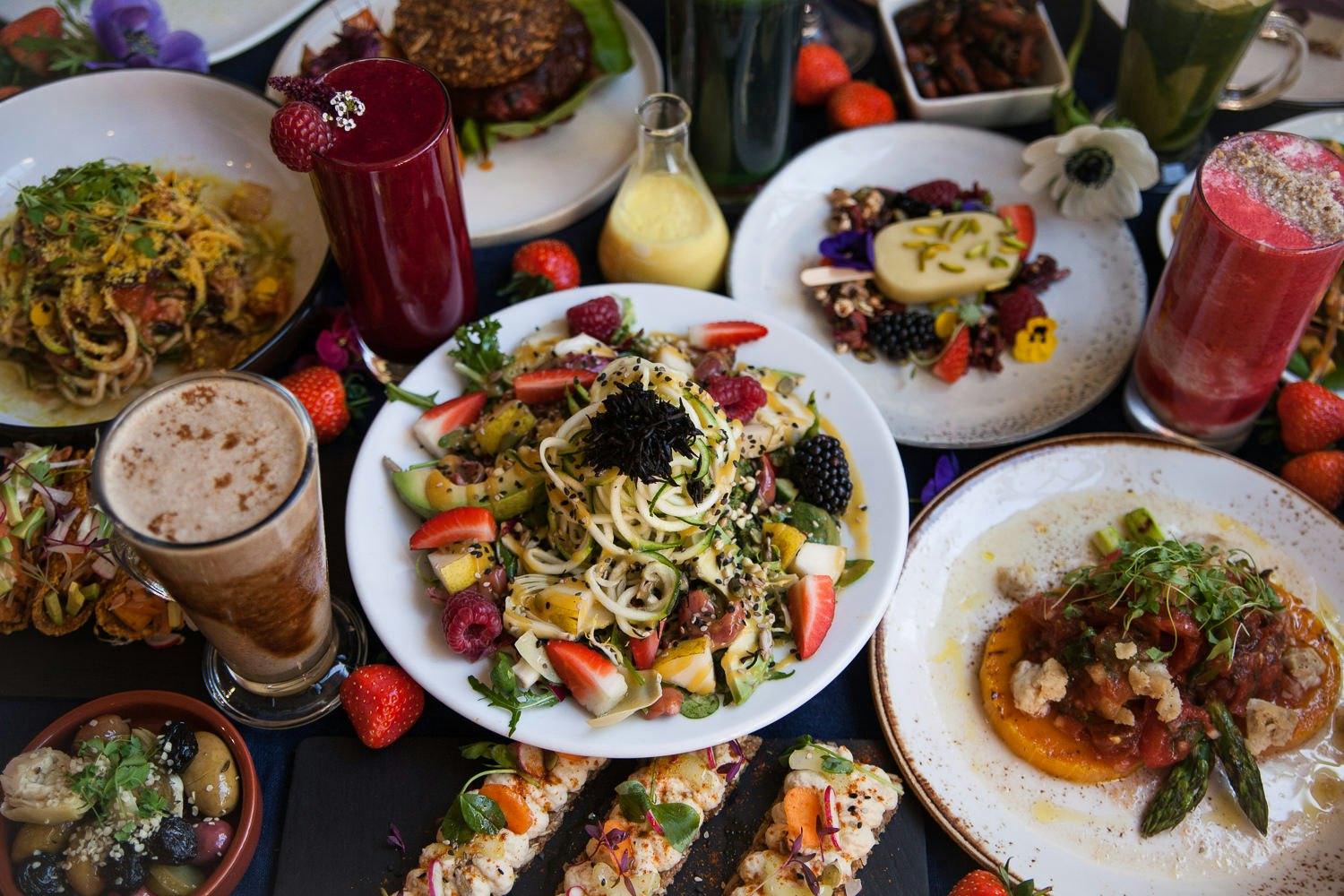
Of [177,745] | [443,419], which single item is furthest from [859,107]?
[177,745]

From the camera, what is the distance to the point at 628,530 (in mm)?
2072

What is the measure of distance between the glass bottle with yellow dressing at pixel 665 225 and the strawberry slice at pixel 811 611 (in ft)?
3.23

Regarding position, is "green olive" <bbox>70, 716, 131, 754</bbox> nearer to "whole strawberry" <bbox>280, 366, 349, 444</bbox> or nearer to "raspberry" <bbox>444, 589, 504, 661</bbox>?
"raspberry" <bbox>444, 589, 504, 661</bbox>

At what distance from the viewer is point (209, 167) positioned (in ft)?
9.43

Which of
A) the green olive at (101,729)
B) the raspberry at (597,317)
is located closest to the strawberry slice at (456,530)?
the raspberry at (597,317)

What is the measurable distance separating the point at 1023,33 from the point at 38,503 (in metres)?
2.80

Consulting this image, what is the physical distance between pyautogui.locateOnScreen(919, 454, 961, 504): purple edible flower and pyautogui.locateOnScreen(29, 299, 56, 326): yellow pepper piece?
206 centimetres

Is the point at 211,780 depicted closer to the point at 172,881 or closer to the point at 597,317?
the point at 172,881

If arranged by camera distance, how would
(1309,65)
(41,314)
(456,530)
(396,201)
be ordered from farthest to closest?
(1309,65)
(41,314)
(396,201)
(456,530)

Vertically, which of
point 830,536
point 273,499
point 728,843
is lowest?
point 728,843

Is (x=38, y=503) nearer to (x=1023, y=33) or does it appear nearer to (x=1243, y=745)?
(x=1243, y=745)

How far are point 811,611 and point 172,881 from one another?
1256mm

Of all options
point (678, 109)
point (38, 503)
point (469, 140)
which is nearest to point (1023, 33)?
point (678, 109)

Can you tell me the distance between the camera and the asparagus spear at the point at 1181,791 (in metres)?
2.07
